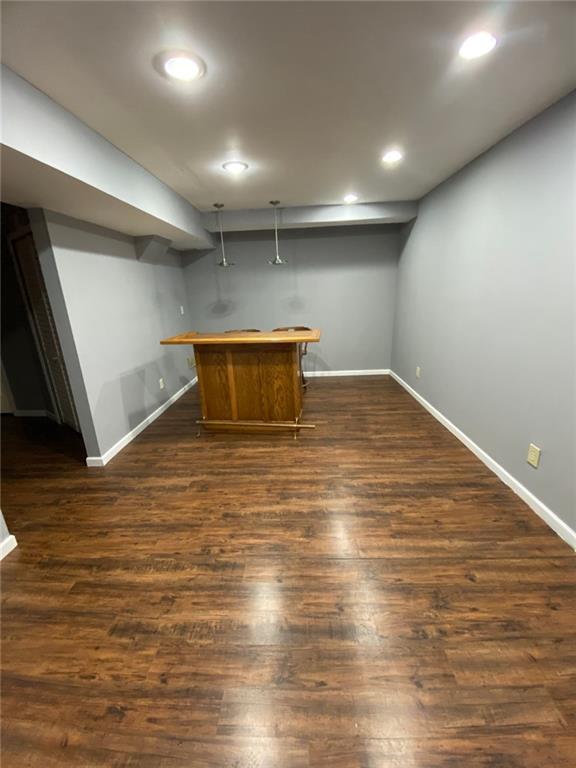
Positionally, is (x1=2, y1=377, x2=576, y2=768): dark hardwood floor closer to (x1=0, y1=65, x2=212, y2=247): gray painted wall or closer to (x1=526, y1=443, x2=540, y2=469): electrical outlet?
(x1=526, y1=443, x2=540, y2=469): electrical outlet

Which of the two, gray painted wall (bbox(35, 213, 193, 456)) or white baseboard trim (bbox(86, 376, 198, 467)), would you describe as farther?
white baseboard trim (bbox(86, 376, 198, 467))

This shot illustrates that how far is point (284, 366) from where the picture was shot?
3.20 meters

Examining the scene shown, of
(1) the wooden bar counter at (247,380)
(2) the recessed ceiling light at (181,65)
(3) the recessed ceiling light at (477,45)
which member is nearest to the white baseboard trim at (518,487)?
(1) the wooden bar counter at (247,380)

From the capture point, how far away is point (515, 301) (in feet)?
7.25

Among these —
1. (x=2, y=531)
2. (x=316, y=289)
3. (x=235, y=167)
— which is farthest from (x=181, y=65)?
(x=316, y=289)

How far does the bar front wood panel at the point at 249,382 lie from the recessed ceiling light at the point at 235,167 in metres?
1.52

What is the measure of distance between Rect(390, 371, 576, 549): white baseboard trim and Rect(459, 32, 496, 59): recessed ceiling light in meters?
2.45

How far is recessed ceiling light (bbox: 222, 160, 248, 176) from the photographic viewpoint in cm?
252

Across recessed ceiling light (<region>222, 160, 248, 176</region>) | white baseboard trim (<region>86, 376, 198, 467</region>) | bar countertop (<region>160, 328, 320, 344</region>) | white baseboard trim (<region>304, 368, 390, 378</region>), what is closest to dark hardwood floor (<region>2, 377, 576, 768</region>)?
white baseboard trim (<region>86, 376, 198, 467</region>)

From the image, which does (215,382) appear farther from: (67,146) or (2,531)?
(67,146)

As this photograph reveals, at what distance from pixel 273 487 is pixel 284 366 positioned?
1.25 meters

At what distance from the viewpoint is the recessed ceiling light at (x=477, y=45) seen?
1329mm

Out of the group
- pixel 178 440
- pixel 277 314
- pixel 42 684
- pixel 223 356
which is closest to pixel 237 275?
pixel 277 314

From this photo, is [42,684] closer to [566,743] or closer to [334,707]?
[334,707]
